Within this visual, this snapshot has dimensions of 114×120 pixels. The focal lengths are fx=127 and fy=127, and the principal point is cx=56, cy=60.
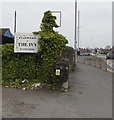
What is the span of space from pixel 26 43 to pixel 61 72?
229cm

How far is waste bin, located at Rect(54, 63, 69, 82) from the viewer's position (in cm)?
570

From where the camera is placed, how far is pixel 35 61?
642cm

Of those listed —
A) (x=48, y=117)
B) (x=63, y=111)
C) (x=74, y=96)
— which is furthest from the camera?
(x=74, y=96)

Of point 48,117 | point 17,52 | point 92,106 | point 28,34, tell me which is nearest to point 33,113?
point 48,117

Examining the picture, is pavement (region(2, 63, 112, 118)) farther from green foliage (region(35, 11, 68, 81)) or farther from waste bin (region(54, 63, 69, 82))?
green foliage (region(35, 11, 68, 81))

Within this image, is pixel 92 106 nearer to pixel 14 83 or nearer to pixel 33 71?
pixel 33 71

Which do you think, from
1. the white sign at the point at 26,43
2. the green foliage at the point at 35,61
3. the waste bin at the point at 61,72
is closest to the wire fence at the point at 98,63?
the waste bin at the point at 61,72

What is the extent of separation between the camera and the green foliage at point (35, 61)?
20.0 feet

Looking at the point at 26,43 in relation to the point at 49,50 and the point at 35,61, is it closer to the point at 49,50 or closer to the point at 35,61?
the point at 35,61

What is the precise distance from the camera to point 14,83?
248 inches

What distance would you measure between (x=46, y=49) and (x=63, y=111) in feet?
10.2

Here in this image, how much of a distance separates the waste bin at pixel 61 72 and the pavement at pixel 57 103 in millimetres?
633

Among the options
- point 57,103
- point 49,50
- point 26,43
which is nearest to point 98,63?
point 49,50

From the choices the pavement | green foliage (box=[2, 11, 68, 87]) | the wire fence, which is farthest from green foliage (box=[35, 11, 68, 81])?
the wire fence
